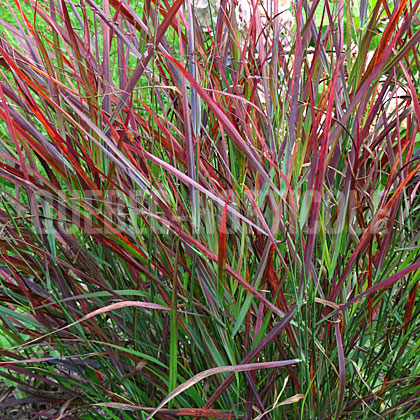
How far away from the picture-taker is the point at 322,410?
0.68 m

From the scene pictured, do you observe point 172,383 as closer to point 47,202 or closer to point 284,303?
point 284,303

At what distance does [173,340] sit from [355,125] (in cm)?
33

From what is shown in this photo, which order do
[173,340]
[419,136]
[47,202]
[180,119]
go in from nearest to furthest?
[173,340]
[47,202]
[180,119]
[419,136]

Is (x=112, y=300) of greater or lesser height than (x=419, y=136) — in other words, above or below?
below

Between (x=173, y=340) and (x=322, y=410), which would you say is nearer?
(x=173, y=340)

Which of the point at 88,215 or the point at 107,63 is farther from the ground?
the point at 107,63

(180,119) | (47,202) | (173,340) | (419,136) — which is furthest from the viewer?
(419,136)

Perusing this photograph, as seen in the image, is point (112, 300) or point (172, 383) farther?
point (112, 300)

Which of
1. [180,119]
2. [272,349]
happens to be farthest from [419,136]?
[272,349]

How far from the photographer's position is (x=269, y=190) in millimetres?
633

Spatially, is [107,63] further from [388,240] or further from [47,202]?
[388,240]

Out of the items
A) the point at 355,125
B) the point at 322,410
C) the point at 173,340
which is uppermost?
the point at 355,125

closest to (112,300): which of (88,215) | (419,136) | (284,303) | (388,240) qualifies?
(88,215)

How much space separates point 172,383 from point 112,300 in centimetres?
16
